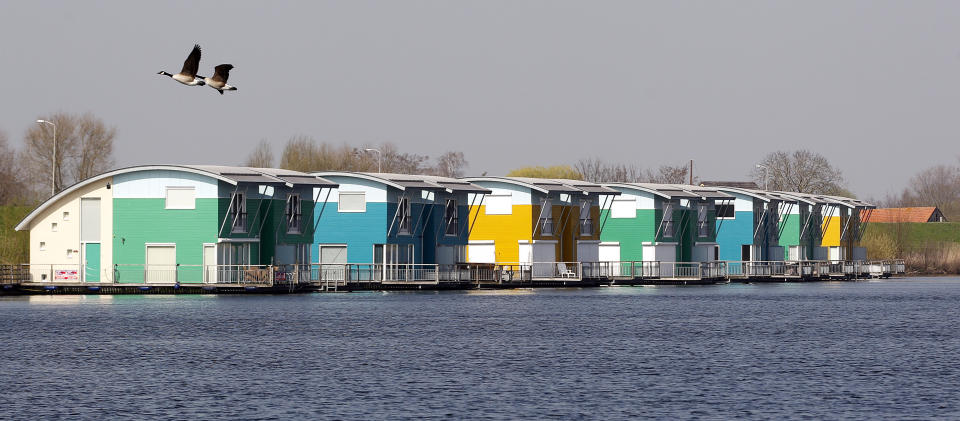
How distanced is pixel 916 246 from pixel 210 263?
3889 inches

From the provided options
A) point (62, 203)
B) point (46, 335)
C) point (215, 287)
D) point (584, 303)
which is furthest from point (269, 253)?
point (46, 335)

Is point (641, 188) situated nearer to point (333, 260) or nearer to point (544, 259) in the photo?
point (544, 259)

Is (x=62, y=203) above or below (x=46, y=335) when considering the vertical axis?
above

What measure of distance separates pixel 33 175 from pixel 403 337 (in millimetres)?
68431

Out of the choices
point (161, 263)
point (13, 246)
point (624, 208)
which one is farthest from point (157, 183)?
point (624, 208)

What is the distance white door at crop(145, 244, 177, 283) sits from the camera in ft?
261

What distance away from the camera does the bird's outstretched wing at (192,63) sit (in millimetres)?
34812

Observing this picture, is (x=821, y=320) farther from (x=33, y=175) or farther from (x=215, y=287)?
(x=33, y=175)

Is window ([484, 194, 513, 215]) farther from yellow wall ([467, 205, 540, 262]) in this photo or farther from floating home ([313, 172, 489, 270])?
floating home ([313, 172, 489, 270])

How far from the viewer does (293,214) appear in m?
84.8

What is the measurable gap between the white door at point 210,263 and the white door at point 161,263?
1717mm

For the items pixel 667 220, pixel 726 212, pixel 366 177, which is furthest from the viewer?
pixel 726 212

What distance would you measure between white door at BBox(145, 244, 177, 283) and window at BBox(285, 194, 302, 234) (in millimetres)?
7402

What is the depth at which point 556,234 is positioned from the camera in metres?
100
